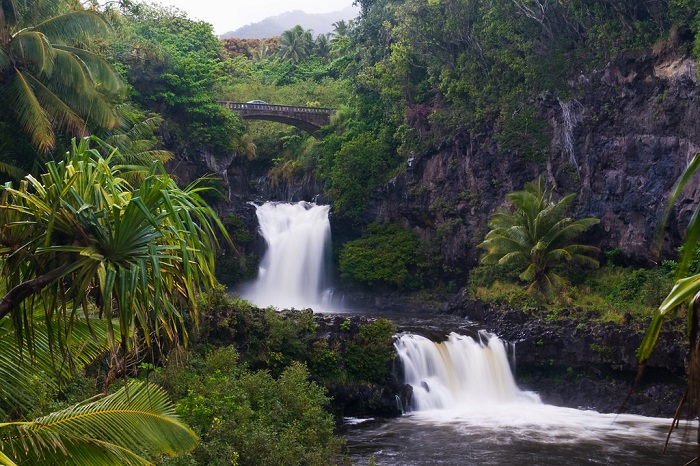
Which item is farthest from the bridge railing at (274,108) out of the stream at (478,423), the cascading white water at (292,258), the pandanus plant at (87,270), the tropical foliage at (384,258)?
the pandanus plant at (87,270)

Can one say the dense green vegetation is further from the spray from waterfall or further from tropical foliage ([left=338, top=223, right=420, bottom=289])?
the spray from waterfall

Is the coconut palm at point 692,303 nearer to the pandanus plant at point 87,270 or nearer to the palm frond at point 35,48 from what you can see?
the pandanus plant at point 87,270

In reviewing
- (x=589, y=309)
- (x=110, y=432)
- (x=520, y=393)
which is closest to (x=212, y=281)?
(x=110, y=432)

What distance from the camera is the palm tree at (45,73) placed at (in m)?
16.4

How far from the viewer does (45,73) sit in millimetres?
17547

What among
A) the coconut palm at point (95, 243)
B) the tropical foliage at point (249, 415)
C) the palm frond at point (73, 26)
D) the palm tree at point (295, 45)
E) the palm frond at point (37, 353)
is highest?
the palm tree at point (295, 45)

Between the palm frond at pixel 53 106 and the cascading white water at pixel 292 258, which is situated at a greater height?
the palm frond at pixel 53 106

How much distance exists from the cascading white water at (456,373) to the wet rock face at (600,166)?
6330mm

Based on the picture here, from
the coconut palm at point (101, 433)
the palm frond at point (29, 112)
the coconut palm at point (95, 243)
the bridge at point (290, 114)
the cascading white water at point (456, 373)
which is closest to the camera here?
the coconut palm at point (95, 243)

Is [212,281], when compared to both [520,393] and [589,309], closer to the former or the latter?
[520,393]

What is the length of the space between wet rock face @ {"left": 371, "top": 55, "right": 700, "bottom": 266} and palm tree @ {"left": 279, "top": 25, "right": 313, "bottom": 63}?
118 ft

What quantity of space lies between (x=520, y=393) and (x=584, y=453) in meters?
6.23

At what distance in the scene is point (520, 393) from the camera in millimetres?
21062

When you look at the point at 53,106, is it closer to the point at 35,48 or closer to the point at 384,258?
the point at 35,48
